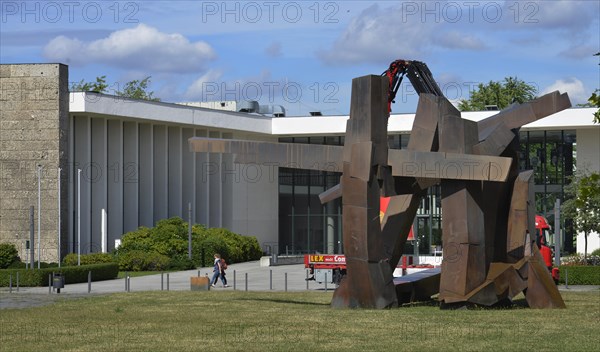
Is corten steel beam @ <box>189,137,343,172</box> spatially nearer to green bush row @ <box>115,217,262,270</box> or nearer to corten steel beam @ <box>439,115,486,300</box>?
corten steel beam @ <box>439,115,486,300</box>

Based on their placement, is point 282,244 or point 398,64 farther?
point 282,244

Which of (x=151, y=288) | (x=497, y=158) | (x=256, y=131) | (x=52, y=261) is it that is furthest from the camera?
(x=256, y=131)

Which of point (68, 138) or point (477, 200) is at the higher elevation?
point (68, 138)

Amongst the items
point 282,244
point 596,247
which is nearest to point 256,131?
point 282,244

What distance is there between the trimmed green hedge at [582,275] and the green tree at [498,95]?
4833 cm

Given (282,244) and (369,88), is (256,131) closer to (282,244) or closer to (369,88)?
(282,244)

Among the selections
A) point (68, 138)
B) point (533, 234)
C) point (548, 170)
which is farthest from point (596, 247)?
point (533, 234)

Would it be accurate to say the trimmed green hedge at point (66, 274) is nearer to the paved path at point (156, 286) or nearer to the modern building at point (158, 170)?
the paved path at point (156, 286)

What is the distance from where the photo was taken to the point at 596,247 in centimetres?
6378

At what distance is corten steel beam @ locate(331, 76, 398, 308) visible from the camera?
79.3 feet

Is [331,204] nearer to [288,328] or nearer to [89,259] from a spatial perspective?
[89,259]

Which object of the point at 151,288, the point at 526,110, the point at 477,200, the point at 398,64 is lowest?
the point at 151,288

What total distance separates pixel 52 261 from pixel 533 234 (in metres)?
33.0

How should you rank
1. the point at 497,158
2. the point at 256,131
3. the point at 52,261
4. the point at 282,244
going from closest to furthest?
the point at 497,158, the point at 52,261, the point at 256,131, the point at 282,244
